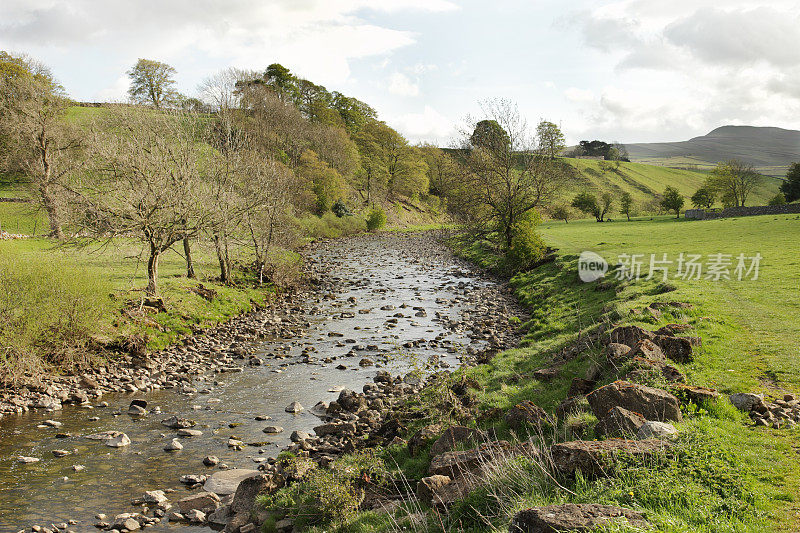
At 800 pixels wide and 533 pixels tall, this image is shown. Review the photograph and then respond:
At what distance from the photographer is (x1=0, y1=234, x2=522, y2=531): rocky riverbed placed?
10.6 meters

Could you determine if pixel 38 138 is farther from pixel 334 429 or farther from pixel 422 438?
pixel 422 438

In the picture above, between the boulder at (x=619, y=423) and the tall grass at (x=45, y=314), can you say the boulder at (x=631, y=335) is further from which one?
the tall grass at (x=45, y=314)

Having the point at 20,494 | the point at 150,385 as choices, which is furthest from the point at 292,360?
the point at 20,494

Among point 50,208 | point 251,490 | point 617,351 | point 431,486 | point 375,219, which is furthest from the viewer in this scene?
point 375,219

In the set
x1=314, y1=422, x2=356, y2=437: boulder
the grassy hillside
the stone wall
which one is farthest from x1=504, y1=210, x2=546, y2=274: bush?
the grassy hillside

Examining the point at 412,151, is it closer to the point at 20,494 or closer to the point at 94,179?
the point at 94,179

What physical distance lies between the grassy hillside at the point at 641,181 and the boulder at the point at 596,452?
103692 millimetres

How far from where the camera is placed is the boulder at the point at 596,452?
646cm

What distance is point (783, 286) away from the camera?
18.2 metres

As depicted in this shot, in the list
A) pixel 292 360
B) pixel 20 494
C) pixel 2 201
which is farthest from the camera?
pixel 2 201

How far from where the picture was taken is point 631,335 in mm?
12359

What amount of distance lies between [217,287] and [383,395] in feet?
53.8

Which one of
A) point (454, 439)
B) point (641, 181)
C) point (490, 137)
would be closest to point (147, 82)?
point (490, 137)

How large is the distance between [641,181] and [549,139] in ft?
336
